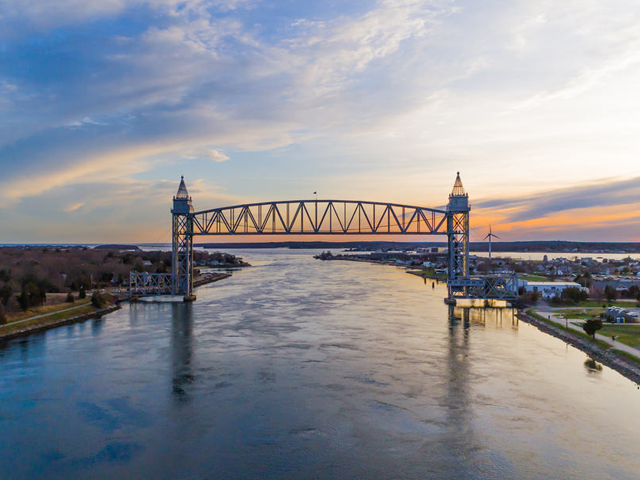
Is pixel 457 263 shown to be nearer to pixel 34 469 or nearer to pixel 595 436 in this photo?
pixel 595 436

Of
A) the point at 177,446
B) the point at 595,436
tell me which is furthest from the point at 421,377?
the point at 177,446

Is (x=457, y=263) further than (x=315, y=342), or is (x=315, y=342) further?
(x=457, y=263)

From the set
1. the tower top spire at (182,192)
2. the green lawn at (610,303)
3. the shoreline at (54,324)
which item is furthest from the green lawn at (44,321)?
the green lawn at (610,303)

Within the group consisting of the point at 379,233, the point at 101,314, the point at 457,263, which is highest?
the point at 379,233

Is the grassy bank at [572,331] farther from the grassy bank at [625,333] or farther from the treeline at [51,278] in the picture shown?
the treeline at [51,278]

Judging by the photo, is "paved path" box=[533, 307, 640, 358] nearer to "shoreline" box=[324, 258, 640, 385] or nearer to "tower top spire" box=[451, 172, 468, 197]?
"shoreline" box=[324, 258, 640, 385]

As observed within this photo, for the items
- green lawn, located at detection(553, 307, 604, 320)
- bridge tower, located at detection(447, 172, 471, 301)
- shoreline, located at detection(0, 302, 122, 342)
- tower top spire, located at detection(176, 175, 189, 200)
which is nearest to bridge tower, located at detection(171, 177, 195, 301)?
tower top spire, located at detection(176, 175, 189, 200)
